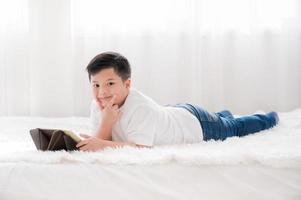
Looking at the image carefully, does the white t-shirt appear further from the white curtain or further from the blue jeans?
the white curtain

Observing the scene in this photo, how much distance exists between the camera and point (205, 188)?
4.03ft

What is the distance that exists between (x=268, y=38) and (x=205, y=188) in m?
1.71

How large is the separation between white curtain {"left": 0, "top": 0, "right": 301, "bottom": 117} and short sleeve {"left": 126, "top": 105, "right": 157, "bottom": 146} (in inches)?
45.5

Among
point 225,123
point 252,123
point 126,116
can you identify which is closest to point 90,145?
point 126,116

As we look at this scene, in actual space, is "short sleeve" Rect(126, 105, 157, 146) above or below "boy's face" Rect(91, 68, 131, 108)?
below

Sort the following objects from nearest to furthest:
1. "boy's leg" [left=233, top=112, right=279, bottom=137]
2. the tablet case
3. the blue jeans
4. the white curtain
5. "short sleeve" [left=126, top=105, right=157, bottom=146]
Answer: the tablet case → "short sleeve" [left=126, top=105, right=157, bottom=146] → the blue jeans → "boy's leg" [left=233, top=112, right=279, bottom=137] → the white curtain

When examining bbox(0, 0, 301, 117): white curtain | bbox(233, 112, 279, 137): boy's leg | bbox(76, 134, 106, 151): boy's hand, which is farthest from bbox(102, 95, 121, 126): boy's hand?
bbox(0, 0, 301, 117): white curtain

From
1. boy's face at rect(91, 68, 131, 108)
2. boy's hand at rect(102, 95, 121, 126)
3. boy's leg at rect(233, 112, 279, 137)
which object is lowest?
boy's leg at rect(233, 112, 279, 137)

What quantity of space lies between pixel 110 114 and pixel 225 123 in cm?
51

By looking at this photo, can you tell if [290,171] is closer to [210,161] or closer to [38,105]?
[210,161]

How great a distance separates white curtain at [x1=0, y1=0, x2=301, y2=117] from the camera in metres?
2.74

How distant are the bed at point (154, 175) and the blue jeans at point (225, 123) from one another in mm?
494

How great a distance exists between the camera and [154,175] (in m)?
1.24

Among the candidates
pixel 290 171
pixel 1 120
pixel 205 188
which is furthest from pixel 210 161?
pixel 1 120
